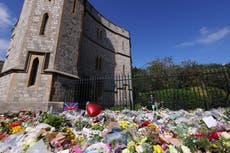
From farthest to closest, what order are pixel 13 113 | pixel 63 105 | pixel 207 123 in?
pixel 63 105
pixel 13 113
pixel 207 123

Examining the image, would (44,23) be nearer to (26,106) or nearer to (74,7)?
(74,7)

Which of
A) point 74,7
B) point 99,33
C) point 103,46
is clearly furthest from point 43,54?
point 99,33

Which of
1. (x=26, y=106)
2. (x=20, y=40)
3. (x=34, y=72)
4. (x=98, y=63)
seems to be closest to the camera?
(x=26, y=106)

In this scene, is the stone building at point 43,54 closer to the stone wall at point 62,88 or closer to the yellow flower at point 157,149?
the stone wall at point 62,88

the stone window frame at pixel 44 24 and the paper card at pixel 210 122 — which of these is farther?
the stone window frame at pixel 44 24

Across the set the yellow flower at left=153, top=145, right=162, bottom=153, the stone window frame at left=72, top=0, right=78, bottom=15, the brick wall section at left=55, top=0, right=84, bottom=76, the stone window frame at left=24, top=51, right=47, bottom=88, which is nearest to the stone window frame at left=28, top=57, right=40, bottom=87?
the stone window frame at left=24, top=51, right=47, bottom=88

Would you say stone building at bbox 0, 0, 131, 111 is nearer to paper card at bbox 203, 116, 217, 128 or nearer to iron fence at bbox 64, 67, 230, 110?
iron fence at bbox 64, 67, 230, 110

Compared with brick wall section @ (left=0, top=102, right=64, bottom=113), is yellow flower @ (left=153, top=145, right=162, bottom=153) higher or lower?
lower

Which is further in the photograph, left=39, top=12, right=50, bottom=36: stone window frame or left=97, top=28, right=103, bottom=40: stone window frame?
left=97, top=28, right=103, bottom=40: stone window frame

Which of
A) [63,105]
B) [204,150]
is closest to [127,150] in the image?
[204,150]

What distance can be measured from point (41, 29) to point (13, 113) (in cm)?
600

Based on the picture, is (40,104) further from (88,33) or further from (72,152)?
(88,33)

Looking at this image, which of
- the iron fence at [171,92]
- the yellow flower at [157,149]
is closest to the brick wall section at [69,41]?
the iron fence at [171,92]

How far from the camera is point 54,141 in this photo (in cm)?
277
